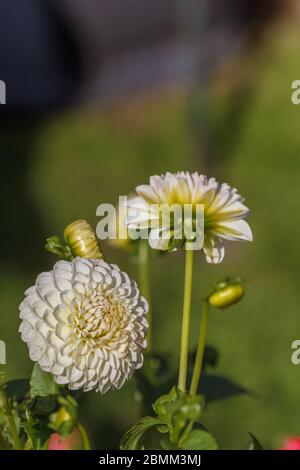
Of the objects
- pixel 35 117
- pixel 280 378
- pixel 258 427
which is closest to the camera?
pixel 258 427

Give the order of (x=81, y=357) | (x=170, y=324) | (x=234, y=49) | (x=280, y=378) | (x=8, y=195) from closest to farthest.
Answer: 1. (x=81, y=357)
2. (x=280, y=378)
3. (x=170, y=324)
4. (x=8, y=195)
5. (x=234, y=49)

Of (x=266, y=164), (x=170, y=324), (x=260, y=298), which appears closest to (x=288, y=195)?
(x=266, y=164)

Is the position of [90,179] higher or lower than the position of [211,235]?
higher

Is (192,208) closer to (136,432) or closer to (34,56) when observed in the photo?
(136,432)

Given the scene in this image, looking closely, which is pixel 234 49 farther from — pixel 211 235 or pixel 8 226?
pixel 211 235

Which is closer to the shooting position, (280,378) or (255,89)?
(280,378)

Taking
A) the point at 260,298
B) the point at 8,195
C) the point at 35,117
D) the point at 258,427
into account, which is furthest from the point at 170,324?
the point at 35,117

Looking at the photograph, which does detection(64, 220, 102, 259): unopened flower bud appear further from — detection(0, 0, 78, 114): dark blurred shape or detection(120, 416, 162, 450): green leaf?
detection(0, 0, 78, 114): dark blurred shape

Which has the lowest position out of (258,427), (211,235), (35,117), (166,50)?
(258,427)
